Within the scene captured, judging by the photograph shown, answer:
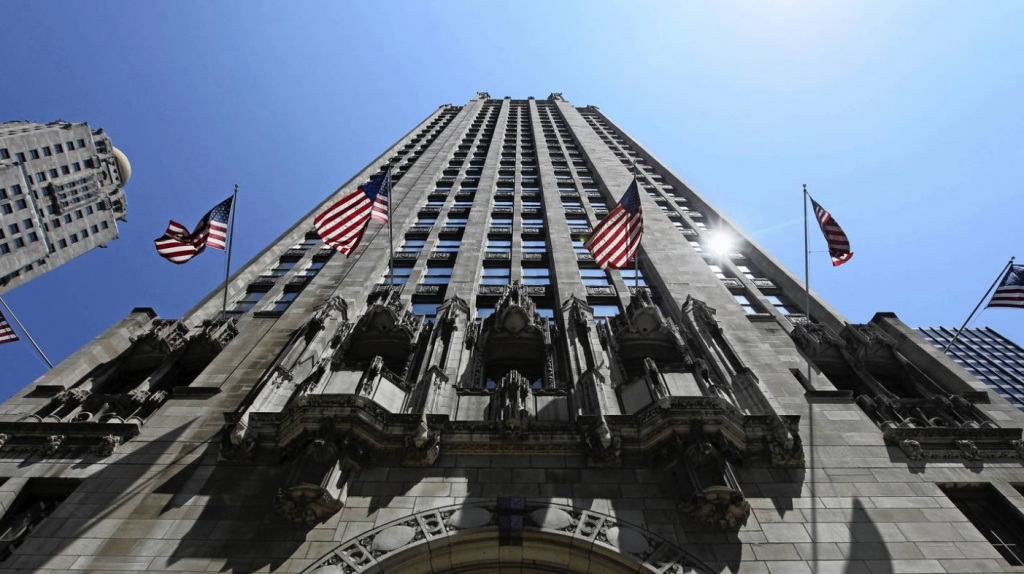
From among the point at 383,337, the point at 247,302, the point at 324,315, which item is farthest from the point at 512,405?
the point at 247,302

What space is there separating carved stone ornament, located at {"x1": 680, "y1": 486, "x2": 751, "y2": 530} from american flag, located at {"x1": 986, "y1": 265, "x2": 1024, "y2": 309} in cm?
1344

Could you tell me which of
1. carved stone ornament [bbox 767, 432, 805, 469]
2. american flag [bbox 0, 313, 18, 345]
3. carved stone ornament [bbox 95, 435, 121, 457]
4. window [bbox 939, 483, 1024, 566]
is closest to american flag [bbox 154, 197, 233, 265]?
american flag [bbox 0, 313, 18, 345]

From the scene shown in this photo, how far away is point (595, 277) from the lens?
28453mm

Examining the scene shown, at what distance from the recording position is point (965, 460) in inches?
593

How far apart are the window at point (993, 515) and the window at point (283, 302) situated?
24.1 m

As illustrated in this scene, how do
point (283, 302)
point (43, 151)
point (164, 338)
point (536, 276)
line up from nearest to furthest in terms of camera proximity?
point (164, 338) < point (283, 302) < point (536, 276) < point (43, 151)

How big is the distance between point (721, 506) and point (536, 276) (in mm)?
17094

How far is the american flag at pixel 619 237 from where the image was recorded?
67.9 feet

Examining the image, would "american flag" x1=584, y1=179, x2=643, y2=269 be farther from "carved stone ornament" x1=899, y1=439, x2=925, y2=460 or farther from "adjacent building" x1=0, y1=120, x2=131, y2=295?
"adjacent building" x1=0, y1=120, x2=131, y2=295

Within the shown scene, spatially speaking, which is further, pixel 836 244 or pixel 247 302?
pixel 247 302

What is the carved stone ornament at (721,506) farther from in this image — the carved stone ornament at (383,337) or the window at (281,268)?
the window at (281,268)

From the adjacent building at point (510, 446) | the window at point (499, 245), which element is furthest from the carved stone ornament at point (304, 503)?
the window at point (499, 245)

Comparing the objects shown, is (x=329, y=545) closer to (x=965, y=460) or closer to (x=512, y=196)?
(x=965, y=460)

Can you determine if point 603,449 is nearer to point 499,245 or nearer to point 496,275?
point 496,275
